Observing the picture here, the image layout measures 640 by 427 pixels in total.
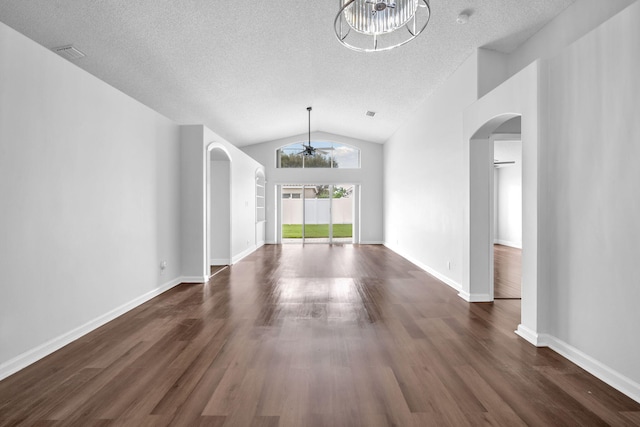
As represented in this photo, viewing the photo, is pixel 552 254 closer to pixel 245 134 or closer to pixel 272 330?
pixel 272 330

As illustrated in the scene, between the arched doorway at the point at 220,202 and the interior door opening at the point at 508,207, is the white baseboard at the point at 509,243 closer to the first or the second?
the interior door opening at the point at 508,207

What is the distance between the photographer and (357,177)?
402 inches

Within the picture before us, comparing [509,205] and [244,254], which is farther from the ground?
[509,205]

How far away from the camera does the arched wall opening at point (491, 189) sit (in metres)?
2.75

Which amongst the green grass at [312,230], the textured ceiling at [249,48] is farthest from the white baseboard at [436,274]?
the textured ceiling at [249,48]

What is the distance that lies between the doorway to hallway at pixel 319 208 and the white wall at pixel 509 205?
14.8ft

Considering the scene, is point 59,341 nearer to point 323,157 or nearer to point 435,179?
point 435,179

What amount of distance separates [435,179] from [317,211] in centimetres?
536

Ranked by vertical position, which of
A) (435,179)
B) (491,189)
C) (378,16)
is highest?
(378,16)

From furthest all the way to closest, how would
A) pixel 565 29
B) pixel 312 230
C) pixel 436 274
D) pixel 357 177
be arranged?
pixel 312 230 → pixel 357 177 → pixel 436 274 → pixel 565 29

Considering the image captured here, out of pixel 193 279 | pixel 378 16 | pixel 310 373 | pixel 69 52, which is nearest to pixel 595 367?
pixel 310 373

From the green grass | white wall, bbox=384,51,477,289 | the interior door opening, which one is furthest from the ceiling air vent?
the green grass

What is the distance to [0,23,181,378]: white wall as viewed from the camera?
2213mm

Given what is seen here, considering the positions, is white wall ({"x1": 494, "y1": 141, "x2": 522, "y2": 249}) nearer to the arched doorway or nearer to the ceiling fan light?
the arched doorway
